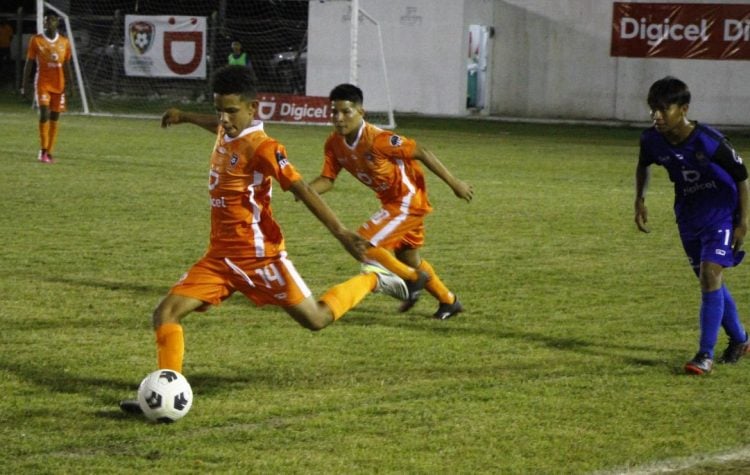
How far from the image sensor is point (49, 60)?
19141mm

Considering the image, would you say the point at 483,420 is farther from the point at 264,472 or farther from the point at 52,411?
the point at 52,411

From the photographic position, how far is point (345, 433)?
535 centimetres

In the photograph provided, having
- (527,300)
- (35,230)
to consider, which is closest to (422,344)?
(527,300)

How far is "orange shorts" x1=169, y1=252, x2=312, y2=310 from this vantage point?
5781 mm

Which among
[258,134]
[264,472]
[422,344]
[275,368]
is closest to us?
[264,472]

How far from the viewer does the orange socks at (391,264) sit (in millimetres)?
7664

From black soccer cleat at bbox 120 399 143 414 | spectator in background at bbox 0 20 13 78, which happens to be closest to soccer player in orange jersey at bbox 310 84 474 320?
black soccer cleat at bbox 120 399 143 414

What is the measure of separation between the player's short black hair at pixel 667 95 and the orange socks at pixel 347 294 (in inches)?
64.8

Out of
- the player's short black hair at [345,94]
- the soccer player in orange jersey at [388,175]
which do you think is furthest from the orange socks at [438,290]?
the player's short black hair at [345,94]

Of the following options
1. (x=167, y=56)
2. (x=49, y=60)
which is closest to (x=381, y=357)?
(x=49, y=60)

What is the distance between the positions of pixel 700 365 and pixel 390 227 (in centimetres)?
222

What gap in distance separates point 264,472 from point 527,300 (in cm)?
427

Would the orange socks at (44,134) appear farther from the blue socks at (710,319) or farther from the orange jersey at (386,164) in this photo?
the blue socks at (710,319)

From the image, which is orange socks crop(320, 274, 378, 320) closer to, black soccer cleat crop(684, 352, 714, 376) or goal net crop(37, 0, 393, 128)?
black soccer cleat crop(684, 352, 714, 376)
